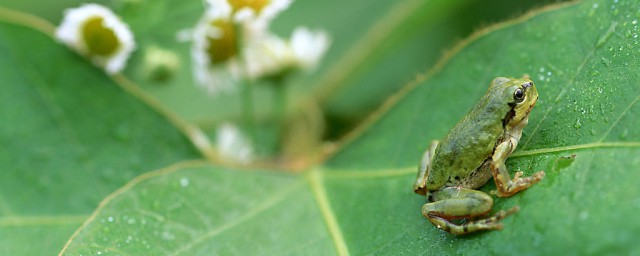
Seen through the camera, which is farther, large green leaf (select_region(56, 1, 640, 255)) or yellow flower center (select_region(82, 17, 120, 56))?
yellow flower center (select_region(82, 17, 120, 56))

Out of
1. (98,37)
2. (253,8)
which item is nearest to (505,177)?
(253,8)

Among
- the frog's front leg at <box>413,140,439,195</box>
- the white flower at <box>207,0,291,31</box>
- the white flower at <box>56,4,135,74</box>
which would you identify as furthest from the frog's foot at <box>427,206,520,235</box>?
the white flower at <box>56,4,135,74</box>

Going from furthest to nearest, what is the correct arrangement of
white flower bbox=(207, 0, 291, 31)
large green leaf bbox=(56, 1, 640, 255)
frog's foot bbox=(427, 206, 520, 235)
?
white flower bbox=(207, 0, 291, 31) < frog's foot bbox=(427, 206, 520, 235) < large green leaf bbox=(56, 1, 640, 255)

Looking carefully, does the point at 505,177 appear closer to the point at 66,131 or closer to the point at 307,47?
the point at 307,47

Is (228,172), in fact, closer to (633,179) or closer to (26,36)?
(26,36)

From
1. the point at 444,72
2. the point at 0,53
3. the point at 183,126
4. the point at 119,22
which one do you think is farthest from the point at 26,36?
the point at 444,72

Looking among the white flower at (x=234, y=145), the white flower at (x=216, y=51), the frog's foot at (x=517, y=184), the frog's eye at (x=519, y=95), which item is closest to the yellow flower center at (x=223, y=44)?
the white flower at (x=216, y=51)

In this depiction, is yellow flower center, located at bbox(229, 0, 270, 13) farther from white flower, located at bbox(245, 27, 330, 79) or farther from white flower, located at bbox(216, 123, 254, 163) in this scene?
white flower, located at bbox(216, 123, 254, 163)
